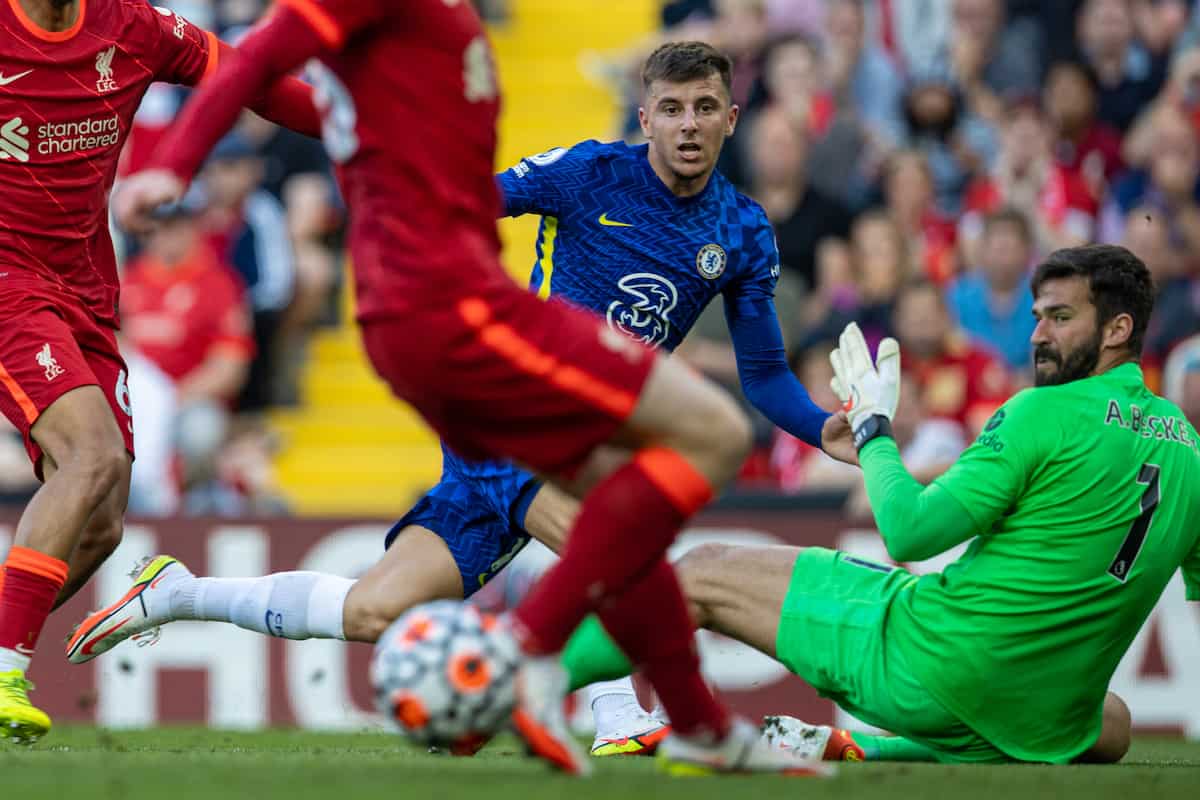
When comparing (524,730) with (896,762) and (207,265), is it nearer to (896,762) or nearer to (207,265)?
(896,762)

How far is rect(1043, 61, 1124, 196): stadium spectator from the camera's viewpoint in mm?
11906

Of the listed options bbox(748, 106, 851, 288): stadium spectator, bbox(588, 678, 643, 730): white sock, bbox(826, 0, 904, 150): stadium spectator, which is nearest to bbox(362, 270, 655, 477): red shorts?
bbox(588, 678, 643, 730): white sock

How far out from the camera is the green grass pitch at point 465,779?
4316 mm

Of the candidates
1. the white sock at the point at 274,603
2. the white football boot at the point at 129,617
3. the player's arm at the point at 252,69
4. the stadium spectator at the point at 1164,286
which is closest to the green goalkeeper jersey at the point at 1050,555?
the white sock at the point at 274,603

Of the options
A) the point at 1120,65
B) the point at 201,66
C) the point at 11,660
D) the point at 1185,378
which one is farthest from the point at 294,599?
the point at 1120,65

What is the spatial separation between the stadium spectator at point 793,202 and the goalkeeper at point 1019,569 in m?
5.42

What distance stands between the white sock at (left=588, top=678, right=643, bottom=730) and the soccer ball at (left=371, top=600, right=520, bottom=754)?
217 centimetres

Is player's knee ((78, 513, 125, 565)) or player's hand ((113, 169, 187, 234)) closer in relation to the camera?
player's hand ((113, 169, 187, 234))

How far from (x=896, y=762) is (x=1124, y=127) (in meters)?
7.13

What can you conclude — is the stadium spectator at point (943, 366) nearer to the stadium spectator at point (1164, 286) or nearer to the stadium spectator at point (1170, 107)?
the stadium spectator at point (1164, 286)

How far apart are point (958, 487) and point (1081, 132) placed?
714 cm

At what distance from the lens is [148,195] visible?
426 centimetres

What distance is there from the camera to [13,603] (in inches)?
232

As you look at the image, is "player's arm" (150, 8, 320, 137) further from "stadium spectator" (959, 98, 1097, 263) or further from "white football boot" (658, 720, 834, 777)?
"stadium spectator" (959, 98, 1097, 263)
